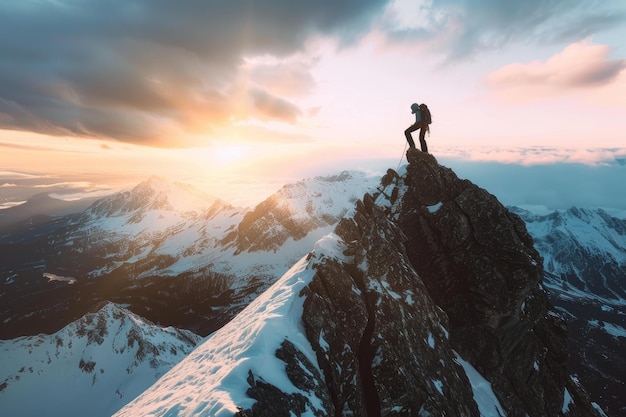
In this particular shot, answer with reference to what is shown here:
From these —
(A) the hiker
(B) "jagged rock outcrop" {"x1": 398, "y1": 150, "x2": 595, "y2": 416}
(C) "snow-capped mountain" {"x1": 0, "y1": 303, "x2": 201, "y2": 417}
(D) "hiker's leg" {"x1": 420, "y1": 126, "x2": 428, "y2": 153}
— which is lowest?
(C) "snow-capped mountain" {"x1": 0, "y1": 303, "x2": 201, "y2": 417}

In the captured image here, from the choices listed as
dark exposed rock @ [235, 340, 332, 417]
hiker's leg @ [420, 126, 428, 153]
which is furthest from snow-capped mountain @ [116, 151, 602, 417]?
hiker's leg @ [420, 126, 428, 153]

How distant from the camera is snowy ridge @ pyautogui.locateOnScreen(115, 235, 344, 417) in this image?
16156mm

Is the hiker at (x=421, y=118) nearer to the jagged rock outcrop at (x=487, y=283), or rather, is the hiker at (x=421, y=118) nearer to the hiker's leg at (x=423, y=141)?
the hiker's leg at (x=423, y=141)

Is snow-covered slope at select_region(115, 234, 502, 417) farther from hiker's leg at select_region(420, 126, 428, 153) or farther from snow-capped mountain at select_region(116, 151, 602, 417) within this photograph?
hiker's leg at select_region(420, 126, 428, 153)

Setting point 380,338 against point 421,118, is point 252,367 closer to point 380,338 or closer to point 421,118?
point 380,338

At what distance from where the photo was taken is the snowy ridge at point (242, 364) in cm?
1616

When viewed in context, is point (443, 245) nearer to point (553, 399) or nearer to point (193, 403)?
point (553, 399)

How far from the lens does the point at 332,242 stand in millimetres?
32750

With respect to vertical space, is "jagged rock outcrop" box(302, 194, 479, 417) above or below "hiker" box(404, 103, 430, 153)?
below

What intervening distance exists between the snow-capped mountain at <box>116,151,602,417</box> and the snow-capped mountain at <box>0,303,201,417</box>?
16709 centimetres

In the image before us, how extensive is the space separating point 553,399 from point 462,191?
2953cm

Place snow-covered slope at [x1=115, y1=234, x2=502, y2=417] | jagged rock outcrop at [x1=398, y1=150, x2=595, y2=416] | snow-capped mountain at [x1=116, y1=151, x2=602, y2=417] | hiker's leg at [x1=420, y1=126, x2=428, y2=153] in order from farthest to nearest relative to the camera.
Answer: hiker's leg at [x1=420, y1=126, x2=428, y2=153] → jagged rock outcrop at [x1=398, y1=150, x2=595, y2=416] → snow-capped mountain at [x1=116, y1=151, x2=602, y2=417] → snow-covered slope at [x1=115, y1=234, x2=502, y2=417]

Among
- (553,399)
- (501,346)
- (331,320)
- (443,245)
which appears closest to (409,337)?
(331,320)

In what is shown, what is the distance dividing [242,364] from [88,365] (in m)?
212
